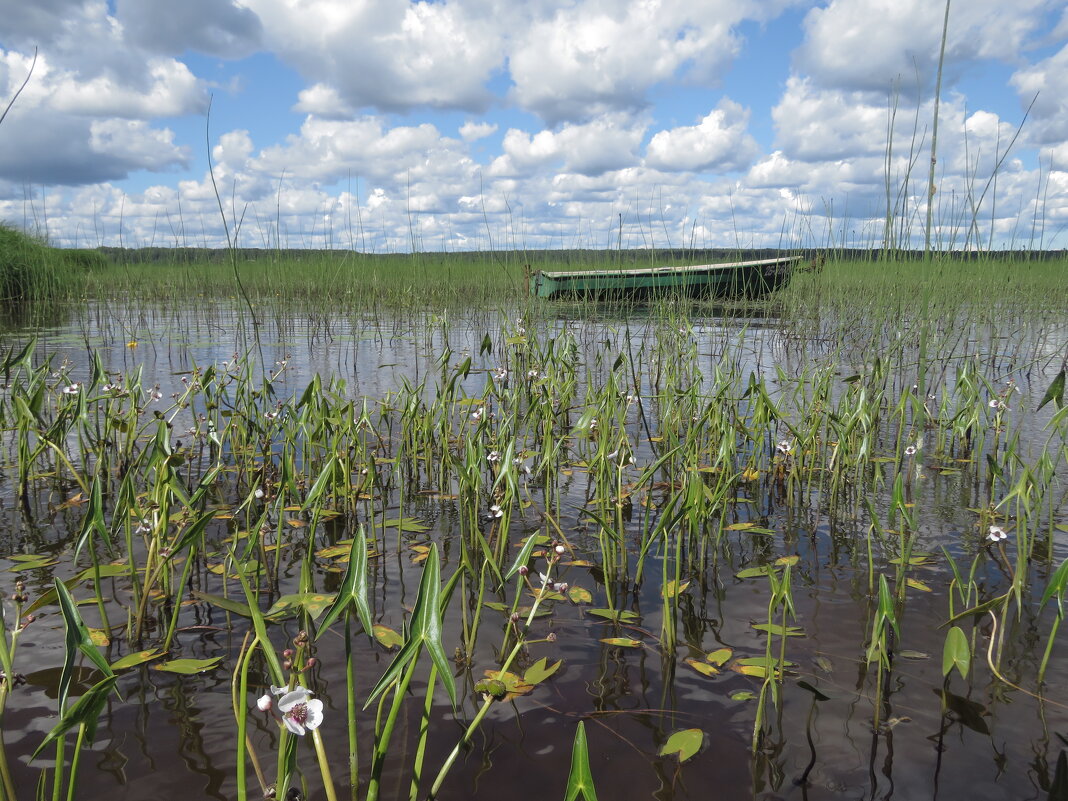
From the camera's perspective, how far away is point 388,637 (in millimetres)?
1612

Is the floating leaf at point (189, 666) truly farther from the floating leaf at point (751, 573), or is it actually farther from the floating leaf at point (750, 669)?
the floating leaf at point (751, 573)

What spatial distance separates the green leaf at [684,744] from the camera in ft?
4.10

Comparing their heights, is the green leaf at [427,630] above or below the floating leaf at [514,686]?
above

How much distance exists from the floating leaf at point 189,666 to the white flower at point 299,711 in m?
0.82

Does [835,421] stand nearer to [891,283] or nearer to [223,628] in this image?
[223,628]

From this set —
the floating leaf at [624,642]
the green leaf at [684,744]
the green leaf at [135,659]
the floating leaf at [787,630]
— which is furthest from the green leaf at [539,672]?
the green leaf at [135,659]

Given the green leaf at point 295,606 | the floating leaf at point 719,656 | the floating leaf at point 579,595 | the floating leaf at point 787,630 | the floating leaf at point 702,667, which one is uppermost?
the green leaf at point 295,606

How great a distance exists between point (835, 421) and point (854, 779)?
5.03 feet

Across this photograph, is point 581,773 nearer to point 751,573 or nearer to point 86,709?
point 86,709

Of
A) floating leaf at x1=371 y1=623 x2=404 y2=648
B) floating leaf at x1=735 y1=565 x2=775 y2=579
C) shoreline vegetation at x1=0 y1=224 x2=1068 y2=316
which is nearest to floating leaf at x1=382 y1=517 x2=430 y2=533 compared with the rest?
floating leaf at x1=371 y1=623 x2=404 y2=648

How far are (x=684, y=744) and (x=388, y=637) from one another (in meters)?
0.71

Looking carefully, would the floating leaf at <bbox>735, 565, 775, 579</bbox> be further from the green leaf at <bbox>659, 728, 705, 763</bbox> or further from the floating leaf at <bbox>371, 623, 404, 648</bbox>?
the floating leaf at <bbox>371, 623, 404, 648</bbox>

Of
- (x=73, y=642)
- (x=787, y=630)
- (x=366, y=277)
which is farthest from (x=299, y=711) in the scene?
(x=366, y=277)

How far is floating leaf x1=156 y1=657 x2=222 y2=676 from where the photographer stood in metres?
1.46
